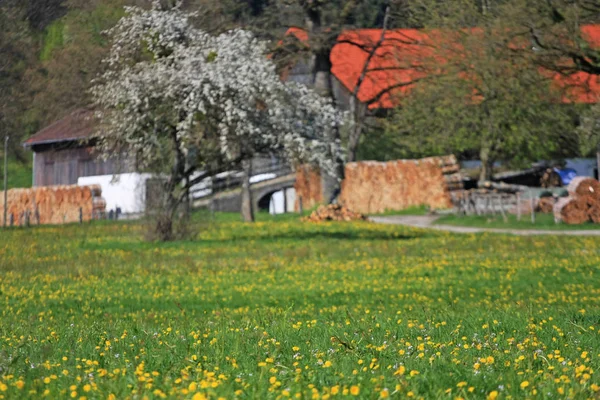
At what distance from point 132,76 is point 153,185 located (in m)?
3.16

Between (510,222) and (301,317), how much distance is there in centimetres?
2603

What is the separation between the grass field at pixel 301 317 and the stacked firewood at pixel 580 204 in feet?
20.8

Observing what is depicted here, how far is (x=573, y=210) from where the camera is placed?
36.2 m

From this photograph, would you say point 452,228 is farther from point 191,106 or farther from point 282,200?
point 282,200

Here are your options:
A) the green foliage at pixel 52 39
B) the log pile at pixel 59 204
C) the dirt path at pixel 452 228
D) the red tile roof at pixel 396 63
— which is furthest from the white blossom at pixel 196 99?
the log pile at pixel 59 204

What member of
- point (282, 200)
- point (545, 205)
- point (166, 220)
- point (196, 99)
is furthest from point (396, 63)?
point (166, 220)

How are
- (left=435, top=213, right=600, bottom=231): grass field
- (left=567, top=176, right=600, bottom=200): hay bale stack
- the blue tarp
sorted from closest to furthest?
1. (left=435, top=213, right=600, bottom=231): grass field
2. (left=567, top=176, right=600, bottom=200): hay bale stack
3. the blue tarp

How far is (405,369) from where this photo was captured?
6789 millimetres

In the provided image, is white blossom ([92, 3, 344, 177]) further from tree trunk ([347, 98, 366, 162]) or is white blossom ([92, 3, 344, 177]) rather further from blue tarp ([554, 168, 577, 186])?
blue tarp ([554, 168, 577, 186])

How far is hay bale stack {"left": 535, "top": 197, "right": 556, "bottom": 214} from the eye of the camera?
4131cm

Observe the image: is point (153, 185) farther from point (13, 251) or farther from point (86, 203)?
point (86, 203)

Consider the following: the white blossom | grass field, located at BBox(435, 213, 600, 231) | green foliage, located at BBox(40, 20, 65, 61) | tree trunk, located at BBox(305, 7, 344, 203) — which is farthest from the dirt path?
green foliage, located at BBox(40, 20, 65, 61)

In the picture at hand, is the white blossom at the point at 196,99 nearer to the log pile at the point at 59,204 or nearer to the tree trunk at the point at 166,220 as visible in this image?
the tree trunk at the point at 166,220

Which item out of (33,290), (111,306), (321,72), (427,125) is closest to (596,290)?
(111,306)
